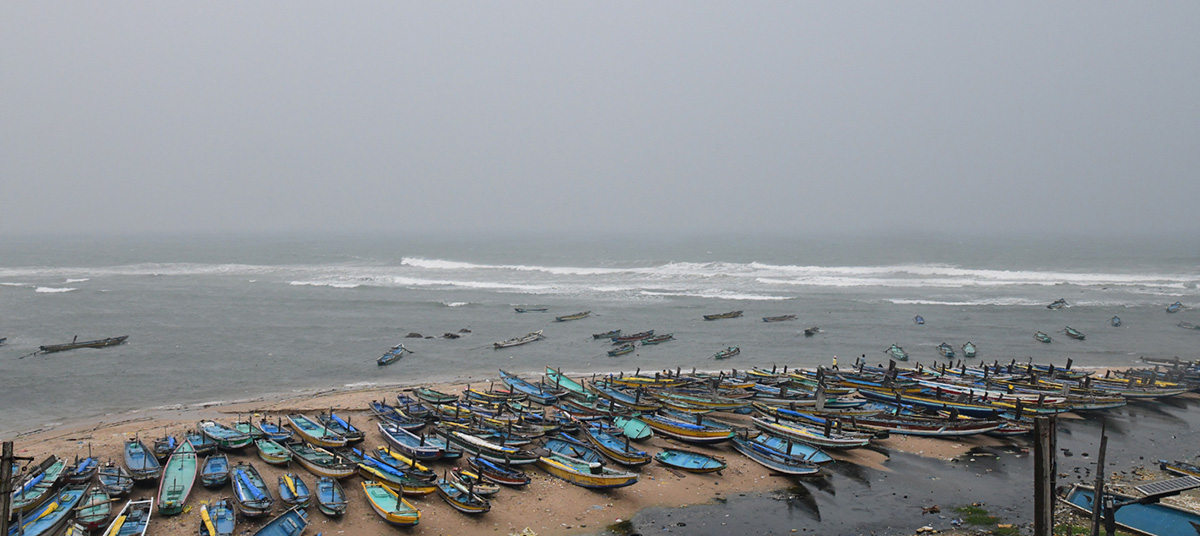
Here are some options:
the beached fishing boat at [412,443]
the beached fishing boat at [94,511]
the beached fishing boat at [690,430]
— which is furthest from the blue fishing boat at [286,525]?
the beached fishing boat at [690,430]

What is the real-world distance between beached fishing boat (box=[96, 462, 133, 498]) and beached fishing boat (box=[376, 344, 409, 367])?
757 inches

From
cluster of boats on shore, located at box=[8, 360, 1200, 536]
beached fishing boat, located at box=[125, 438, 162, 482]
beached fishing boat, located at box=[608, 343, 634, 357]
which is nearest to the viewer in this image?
cluster of boats on shore, located at box=[8, 360, 1200, 536]

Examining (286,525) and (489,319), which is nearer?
(286,525)

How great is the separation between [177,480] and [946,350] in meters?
40.3

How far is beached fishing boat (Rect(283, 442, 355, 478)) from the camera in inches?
795

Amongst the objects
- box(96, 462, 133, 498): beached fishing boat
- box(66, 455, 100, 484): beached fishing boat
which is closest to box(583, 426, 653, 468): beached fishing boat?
box(96, 462, 133, 498): beached fishing boat

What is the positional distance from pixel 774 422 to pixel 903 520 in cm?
719

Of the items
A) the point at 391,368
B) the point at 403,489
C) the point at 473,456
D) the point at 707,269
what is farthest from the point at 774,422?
the point at 707,269

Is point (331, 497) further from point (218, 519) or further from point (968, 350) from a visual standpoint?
point (968, 350)

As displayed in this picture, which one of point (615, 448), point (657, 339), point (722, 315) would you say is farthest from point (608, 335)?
point (615, 448)

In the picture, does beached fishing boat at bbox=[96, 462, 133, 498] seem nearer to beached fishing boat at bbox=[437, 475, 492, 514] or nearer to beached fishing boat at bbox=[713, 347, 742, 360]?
beached fishing boat at bbox=[437, 475, 492, 514]

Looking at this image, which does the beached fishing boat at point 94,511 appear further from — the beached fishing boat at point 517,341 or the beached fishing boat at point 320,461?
the beached fishing boat at point 517,341

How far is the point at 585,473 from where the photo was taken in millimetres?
20312

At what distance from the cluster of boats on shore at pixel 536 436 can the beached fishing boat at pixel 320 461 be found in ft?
0.22
